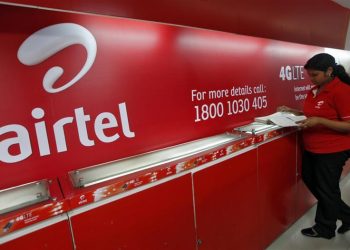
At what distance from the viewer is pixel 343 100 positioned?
1.80 meters

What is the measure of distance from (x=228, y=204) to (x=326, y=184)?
3.10ft

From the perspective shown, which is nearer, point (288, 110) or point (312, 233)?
point (312, 233)

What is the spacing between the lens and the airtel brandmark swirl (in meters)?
1.16

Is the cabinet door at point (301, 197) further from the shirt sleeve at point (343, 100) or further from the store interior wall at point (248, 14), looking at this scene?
the store interior wall at point (248, 14)

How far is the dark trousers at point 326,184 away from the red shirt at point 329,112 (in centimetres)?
7

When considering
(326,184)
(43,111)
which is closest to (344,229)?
(326,184)

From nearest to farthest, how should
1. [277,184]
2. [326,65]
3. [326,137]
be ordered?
[326,65] < [326,137] < [277,184]

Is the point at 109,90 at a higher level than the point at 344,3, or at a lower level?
lower

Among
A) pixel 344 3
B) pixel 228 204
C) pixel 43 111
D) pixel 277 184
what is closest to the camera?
pixel 43 111

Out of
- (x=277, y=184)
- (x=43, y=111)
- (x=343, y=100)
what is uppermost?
(x=43, y=111)

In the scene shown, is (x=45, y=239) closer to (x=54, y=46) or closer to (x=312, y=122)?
(x=54, y=46)

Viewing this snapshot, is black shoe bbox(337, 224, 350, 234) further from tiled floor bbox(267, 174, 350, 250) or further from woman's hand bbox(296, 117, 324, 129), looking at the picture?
woman's hand bbox(296, 117, 324, 129)

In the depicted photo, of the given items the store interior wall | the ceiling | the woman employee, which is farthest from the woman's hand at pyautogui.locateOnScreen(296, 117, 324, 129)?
the ceiling

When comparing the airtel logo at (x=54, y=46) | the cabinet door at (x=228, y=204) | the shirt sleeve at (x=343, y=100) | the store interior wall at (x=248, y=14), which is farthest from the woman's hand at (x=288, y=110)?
the airtel logo at (x=54, y=46)
